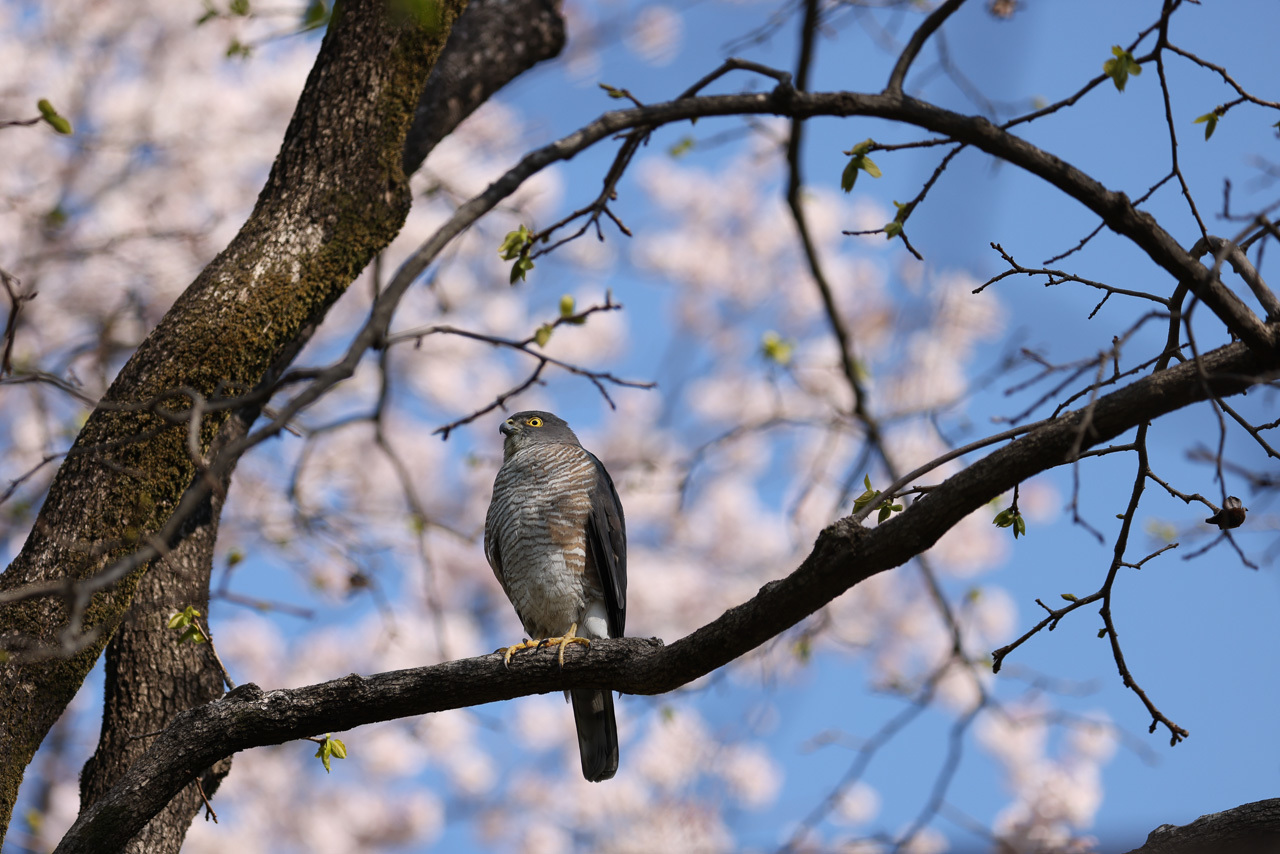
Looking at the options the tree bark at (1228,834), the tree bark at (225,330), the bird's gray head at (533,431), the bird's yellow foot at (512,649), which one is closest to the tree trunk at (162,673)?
the tree bark at (225,330)

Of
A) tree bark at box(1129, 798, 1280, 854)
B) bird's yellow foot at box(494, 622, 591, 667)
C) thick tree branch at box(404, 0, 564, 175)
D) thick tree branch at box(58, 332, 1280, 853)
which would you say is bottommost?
tree bark at box(1129, 798, 1280, 854)

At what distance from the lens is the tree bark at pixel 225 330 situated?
2.72m

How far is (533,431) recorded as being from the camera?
16.6 feet

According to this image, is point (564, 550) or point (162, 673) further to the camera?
point (564, 550)

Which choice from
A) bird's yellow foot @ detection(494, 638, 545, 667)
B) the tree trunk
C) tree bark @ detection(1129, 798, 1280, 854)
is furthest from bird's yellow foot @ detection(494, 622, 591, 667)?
tree bark @ detection(1129, 798, 1280, 854)

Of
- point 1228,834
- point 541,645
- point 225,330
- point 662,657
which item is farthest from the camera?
point 541,645

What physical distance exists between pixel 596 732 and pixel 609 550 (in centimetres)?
73

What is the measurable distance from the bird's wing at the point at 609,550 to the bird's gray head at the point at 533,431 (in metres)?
0.58

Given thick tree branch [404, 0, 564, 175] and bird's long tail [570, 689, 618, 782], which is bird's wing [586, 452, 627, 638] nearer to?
bird's long tail [570, 689, 618, 782]

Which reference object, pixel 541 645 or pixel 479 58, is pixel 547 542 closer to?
pixel 541 645

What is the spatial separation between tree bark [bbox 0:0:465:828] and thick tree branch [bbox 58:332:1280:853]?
0.34 meters

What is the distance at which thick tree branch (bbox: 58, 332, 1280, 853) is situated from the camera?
2.14 m

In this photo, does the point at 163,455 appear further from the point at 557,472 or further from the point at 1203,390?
the point at 1203,390

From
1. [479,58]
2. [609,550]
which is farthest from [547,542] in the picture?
[479,58]
